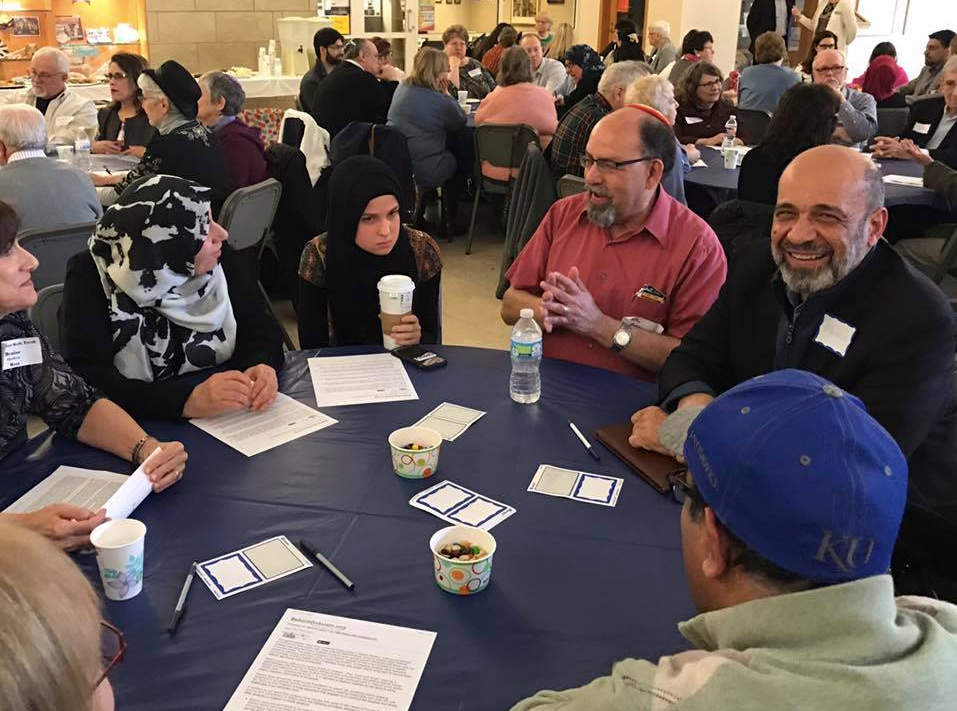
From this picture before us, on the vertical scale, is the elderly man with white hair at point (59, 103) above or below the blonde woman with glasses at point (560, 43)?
below

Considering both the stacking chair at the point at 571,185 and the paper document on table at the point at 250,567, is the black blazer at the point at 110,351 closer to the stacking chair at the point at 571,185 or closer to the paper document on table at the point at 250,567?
the paper document on table at the point at 250,567

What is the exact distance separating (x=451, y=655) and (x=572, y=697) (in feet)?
0.89

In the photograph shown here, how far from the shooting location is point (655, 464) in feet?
6.15

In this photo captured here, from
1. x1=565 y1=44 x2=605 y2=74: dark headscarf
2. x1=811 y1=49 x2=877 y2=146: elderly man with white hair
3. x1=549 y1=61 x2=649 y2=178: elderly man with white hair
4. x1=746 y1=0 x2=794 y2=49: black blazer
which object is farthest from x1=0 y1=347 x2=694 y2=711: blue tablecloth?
x1=746 y1=0 x2=794 y2=49: black blazer

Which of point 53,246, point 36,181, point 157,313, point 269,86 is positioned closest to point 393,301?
point 157,313

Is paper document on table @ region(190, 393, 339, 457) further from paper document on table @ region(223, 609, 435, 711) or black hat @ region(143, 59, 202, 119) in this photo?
black hat @ region(143, 59, 202, 119)

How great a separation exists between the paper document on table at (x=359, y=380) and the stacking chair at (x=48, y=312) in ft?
2.90

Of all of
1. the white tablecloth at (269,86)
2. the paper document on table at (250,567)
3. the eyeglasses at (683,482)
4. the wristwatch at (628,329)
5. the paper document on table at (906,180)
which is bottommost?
the paper document on table at (250,567)

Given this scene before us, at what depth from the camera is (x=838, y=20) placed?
1035 cm

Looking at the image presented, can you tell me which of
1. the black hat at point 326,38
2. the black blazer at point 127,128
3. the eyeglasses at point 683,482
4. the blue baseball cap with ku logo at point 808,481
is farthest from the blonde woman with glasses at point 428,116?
the blue baseball cap with ku logo at point 808,481

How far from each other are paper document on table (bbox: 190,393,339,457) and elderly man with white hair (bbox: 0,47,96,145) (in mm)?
4552

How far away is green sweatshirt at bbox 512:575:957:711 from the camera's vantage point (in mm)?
855

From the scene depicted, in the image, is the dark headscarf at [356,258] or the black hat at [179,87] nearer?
the dark headscarf at [356,258]

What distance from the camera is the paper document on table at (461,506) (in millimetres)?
1674
